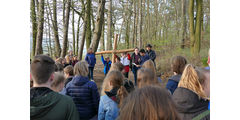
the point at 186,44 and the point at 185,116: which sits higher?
the point at 186,44

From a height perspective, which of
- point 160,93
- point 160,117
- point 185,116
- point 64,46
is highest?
point 64,46

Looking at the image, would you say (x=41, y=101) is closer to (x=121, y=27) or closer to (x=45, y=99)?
(x=45, y=99)

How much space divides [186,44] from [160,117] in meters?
15.0

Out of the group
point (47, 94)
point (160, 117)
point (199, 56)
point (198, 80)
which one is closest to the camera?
point (160, 117)

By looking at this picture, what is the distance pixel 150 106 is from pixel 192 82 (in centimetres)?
115

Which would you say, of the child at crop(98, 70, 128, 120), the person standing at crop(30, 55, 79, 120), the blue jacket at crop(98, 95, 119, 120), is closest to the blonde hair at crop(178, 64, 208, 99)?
the child at crop(98, 70, 128, 120)

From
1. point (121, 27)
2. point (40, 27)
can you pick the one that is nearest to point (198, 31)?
point (40, 27)

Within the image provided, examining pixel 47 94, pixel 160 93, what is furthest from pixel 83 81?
pixel 160 93

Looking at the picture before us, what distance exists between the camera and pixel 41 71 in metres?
1.78

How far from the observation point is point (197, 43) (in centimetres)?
1192

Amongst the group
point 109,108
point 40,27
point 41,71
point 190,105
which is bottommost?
point 109,108

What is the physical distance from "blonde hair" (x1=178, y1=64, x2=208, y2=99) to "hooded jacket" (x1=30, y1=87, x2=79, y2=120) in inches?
50.7

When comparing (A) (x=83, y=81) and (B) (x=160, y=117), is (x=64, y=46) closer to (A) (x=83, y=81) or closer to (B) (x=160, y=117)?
(A) (x=83, y=81)

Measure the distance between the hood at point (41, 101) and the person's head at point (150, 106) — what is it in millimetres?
766
